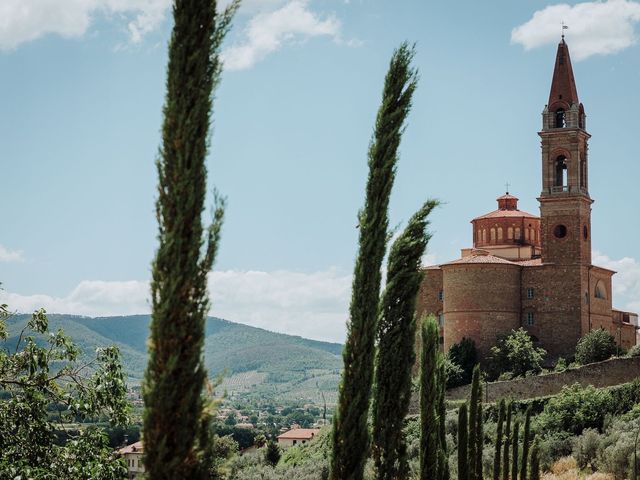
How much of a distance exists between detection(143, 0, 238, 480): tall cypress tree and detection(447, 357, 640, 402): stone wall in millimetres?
41553

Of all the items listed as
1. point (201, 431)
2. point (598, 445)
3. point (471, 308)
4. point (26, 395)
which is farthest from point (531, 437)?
point (201, 431)

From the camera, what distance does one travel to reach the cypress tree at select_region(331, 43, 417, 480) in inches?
432

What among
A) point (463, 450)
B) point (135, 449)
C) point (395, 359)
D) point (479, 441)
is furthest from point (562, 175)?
point (395, 359)

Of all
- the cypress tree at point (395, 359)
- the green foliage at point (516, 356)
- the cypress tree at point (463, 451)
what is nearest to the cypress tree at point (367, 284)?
the cypress tree at point (395, 359)

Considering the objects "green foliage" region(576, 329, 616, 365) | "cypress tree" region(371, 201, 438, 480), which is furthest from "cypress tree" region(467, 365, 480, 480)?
"green foliage" region(576, 329, 616, 365)

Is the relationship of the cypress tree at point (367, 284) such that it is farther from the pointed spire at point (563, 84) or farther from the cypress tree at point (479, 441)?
the pointed spire at point (563, 84)

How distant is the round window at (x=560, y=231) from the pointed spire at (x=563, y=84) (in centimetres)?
709

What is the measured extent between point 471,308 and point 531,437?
14.1 meters

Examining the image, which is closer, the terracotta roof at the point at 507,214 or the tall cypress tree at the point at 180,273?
the tall cypress tree at the point at 180,273

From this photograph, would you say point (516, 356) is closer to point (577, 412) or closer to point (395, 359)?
point (577, 412)

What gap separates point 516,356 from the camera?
5162 centimetres

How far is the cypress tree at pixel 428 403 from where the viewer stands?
15.7 metres

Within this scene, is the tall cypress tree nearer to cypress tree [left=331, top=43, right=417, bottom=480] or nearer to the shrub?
cypress tree [left=331, top=43, right=417, bottom=480]

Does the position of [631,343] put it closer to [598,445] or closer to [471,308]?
[471,308]
